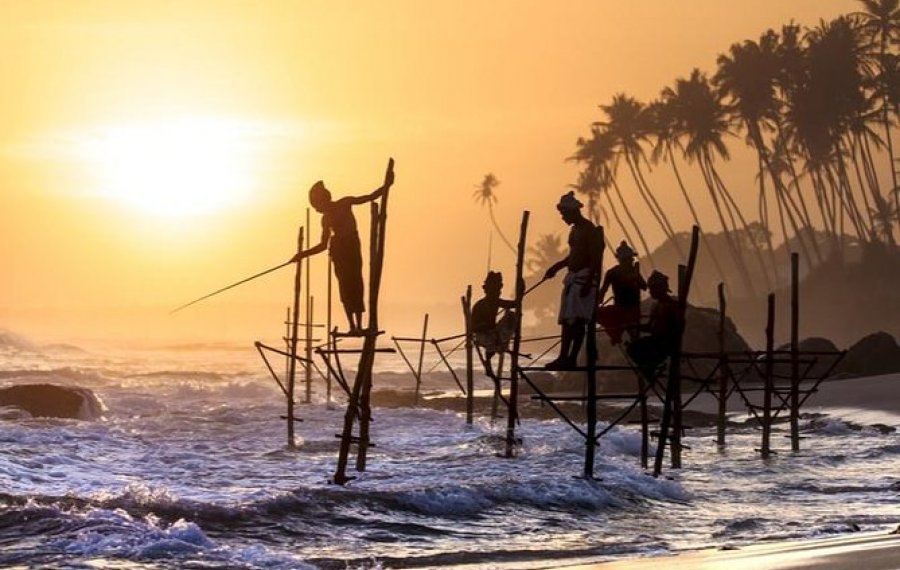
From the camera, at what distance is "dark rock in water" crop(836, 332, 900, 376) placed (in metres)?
45.7

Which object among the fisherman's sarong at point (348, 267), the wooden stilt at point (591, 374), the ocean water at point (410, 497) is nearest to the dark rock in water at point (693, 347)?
the ocean water at point (410, 497)

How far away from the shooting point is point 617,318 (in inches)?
773

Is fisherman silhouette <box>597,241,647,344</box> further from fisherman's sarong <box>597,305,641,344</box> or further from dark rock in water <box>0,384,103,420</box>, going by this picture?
dark rock in water <box>0,384,103,420</box>

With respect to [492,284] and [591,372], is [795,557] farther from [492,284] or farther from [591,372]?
[492,284]

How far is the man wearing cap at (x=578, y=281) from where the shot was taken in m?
17.9

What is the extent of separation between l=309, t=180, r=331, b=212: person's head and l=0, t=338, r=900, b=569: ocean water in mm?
3735

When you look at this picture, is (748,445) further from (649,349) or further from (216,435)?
(216,435)

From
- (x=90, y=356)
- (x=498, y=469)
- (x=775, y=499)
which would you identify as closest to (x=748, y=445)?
(x=498, y=469)

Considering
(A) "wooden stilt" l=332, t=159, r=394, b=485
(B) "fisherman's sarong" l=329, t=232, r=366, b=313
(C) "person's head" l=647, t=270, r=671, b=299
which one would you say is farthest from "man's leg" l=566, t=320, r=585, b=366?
(B) "fisherman's sarong" l=329, t=232, r=366, b=313

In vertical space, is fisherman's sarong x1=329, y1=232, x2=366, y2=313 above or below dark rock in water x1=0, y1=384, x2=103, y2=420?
above

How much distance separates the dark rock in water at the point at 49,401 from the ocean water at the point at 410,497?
3169 mm

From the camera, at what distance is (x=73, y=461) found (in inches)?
932

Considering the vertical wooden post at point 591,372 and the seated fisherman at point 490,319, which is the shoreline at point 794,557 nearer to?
the vertical wooden post at point 591,372

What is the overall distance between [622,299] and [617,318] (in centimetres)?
33
